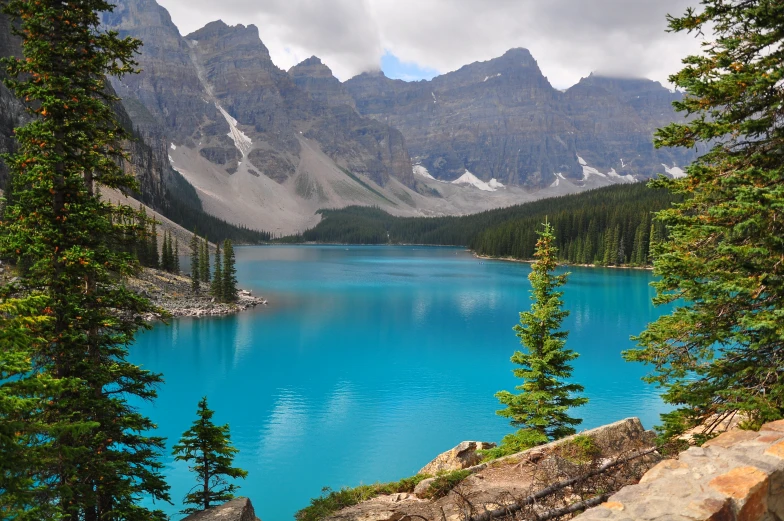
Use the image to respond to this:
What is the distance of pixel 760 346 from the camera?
829cm

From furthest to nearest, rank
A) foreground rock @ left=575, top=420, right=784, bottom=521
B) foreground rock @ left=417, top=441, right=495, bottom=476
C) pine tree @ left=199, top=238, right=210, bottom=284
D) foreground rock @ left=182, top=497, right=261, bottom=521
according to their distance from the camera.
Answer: pine tree @ left=199, top=238, right=210, bottom=284 → foreground rock @ left=417, top=441, right=495, bottom=476 → foreground rock @ left=182, top=497, right=261, bottom=521 → foreground rock @ left=575, top=420, right=784, bottom=521

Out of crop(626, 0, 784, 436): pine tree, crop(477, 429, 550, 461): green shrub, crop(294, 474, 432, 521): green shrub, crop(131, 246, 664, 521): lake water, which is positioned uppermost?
crop(626, 0, 784, 436): pine tree

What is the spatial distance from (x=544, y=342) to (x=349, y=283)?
244 ft

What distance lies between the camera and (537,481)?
33.1 feet

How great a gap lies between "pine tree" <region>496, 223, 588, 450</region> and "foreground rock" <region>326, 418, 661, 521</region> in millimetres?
3647

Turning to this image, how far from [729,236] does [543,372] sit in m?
9.58

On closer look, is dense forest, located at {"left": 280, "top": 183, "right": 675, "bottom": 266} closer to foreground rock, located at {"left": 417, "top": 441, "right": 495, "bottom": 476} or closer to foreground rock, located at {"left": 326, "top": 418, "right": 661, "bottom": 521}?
foreground rock, located at {"left": 417, "top": 441, "right": 495, "bottom": 476}

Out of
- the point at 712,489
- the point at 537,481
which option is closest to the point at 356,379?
the point at 537,481

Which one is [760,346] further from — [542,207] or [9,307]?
[542,207]

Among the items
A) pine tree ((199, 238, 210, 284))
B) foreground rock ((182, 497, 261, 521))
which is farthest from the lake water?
pine tree ((199, 238, 210, 284))

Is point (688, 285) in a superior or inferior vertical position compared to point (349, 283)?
superior

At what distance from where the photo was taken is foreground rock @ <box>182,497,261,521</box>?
33.7 ft

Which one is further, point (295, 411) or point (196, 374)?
point (196, 374)

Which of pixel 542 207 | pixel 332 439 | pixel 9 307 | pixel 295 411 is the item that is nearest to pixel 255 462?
pixel 332 439
